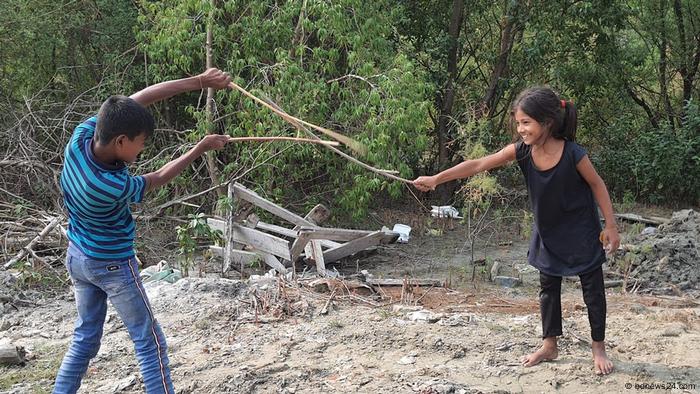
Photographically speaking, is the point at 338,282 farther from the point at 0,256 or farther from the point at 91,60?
the point at 91,60

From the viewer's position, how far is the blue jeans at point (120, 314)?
10.5ft

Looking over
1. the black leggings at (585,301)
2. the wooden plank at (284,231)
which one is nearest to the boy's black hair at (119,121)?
the black leggings at (585,301)

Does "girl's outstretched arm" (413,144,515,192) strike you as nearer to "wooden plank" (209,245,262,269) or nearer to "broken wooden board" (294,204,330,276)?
"broken wooden board" (294,204,330,276)

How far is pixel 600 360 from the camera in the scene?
12.7ft

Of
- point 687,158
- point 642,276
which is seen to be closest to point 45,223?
point 642,276

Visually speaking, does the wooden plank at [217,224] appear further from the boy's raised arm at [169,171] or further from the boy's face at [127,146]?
the boy's face at [127,146]

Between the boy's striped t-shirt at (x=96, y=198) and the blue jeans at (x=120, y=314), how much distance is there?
68 millimetres

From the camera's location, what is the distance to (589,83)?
40.2ft

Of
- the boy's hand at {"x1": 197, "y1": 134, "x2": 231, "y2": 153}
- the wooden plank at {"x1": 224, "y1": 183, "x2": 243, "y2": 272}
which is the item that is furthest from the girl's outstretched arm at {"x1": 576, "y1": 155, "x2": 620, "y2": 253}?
the wooden plank at {"x1": 224, "y1": 183, "x2": 243, "y2": 272}

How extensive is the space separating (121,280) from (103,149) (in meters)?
0.65

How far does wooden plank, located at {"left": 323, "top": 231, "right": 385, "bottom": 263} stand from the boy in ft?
15.7

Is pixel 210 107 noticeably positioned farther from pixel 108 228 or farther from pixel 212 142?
pixel 108 228

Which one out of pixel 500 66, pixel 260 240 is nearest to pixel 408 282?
pixel 260 240

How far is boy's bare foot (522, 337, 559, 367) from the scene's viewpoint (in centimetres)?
400
